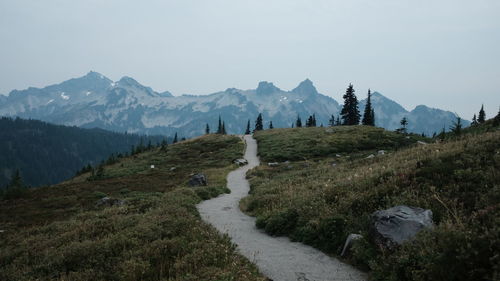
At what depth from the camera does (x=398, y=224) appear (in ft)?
27.8

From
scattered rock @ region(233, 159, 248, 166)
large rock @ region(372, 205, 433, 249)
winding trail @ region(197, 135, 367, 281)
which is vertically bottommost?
scattered rock @ region(233, 159, 248, 166)

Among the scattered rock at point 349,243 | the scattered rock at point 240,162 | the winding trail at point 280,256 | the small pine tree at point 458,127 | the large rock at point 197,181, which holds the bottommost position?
Result: the scattered rock at point 240,162

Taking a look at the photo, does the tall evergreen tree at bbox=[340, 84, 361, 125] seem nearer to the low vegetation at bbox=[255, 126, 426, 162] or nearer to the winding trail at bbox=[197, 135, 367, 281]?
the low vegetation at bbox=[255, 126, 426, 162]

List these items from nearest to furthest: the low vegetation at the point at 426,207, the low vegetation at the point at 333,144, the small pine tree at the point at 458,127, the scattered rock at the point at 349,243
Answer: the low vegetation at the point at 426,207, the scattered rock at the point at 349,243, the small pine tree at the point at 458,127, the low vegetation at the point at 333,144

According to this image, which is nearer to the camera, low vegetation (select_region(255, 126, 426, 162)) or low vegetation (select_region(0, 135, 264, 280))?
low vegetation (select_region(0, 135, 264, 280))

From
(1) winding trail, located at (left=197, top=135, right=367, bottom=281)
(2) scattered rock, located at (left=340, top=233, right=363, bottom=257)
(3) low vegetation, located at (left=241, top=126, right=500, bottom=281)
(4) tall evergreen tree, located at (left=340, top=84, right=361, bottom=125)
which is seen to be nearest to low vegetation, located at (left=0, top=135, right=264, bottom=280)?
(1) winding trail, located at (left=197, top=135, right=367, bottom=281)

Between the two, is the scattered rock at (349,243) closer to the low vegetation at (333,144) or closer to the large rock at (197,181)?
the large rock at (197,181)

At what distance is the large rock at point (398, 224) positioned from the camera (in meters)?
8.10

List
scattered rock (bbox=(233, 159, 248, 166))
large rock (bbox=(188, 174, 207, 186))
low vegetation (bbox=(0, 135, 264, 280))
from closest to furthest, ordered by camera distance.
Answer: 1. low vegetation (bbox=(0, 135, 264, 280))
2. large rock (bbox=(188, 174, 207, 186))
3. scattered rock (bbox=(233, 159, 248, 166))

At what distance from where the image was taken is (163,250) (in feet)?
28.6

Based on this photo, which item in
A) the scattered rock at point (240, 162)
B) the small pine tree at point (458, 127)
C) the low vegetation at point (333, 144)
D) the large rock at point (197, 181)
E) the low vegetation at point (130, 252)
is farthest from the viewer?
the low vegetation at point (333, 144)

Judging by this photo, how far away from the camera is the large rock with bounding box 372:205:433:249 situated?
8102mm

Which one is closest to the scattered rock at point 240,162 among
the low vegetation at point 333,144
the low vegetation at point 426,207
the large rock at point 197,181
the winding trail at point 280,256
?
the low vegetation at point 333,144

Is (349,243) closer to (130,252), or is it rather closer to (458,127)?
(130,252)
